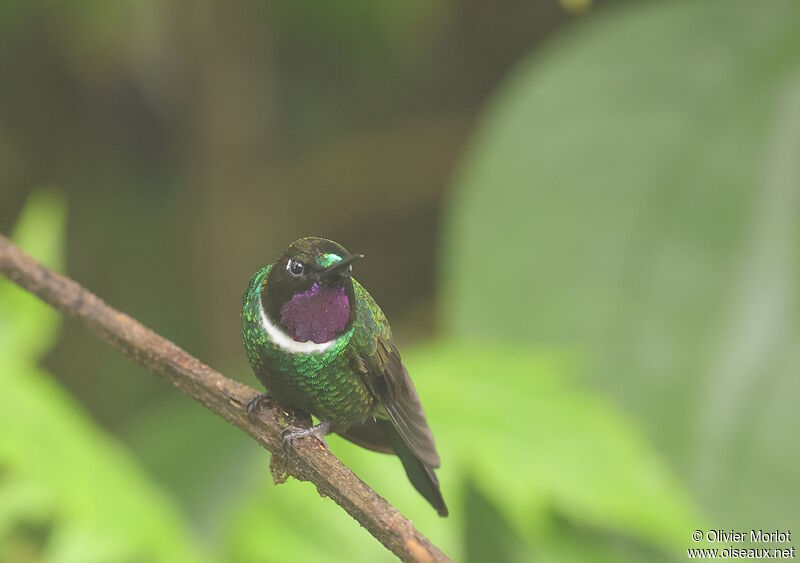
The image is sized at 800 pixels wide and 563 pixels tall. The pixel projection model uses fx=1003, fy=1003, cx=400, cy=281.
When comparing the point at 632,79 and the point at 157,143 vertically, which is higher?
the point at 632,79

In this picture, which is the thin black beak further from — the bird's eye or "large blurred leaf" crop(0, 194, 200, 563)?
"large blurred leaf" crop(0, 194, 200, 563)

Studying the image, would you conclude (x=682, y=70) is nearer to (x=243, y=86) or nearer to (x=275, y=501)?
(x=243, y=86)

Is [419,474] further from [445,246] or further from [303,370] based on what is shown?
[445,246]

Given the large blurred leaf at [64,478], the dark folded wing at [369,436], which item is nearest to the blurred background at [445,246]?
the large blurred leaf at [64,478]

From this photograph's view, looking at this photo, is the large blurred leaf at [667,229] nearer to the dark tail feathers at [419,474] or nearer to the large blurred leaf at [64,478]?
the large blurred leaf at [64,478]

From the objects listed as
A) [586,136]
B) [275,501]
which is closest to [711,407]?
[586,136]

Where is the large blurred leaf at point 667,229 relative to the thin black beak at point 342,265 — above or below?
above

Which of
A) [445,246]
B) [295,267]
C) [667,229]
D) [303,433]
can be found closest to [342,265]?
[295,267]
